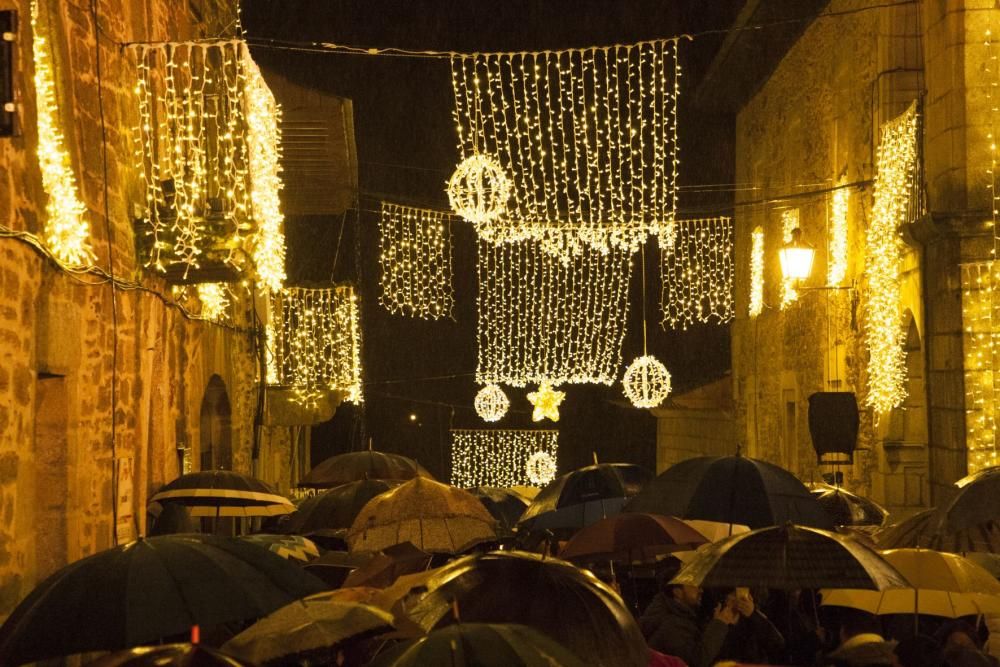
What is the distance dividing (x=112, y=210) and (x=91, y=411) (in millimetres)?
2017

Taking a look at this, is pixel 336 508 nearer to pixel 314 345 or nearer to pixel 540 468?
pixel 314 345

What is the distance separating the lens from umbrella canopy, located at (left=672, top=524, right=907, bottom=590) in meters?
6.97

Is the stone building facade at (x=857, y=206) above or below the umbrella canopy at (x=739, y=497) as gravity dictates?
above

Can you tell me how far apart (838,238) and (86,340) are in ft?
39.6

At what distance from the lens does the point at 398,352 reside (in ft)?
131

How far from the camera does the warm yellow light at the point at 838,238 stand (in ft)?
66.8

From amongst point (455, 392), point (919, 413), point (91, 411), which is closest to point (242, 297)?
point (91, 411)

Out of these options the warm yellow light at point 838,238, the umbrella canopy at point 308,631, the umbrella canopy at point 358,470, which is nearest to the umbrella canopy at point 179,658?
the umbrella canopy at point 308,631

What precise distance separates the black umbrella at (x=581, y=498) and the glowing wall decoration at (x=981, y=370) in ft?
12.4

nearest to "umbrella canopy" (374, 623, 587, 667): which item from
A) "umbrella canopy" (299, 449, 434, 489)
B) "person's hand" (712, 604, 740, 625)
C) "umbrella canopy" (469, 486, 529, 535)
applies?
"person's hand" (712, 604, 740, 625)

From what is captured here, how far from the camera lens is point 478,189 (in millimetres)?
16188

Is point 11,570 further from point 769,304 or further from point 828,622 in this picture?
point 769,304

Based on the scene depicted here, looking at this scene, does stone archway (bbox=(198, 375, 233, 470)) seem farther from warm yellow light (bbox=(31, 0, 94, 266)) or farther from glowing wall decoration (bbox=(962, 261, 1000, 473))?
glowing wall decoration (bbox=(962, 261, 1000, 473))

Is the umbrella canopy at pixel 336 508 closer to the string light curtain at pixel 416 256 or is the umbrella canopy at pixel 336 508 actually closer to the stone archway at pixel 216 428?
the stone archway at pixel 216 428
